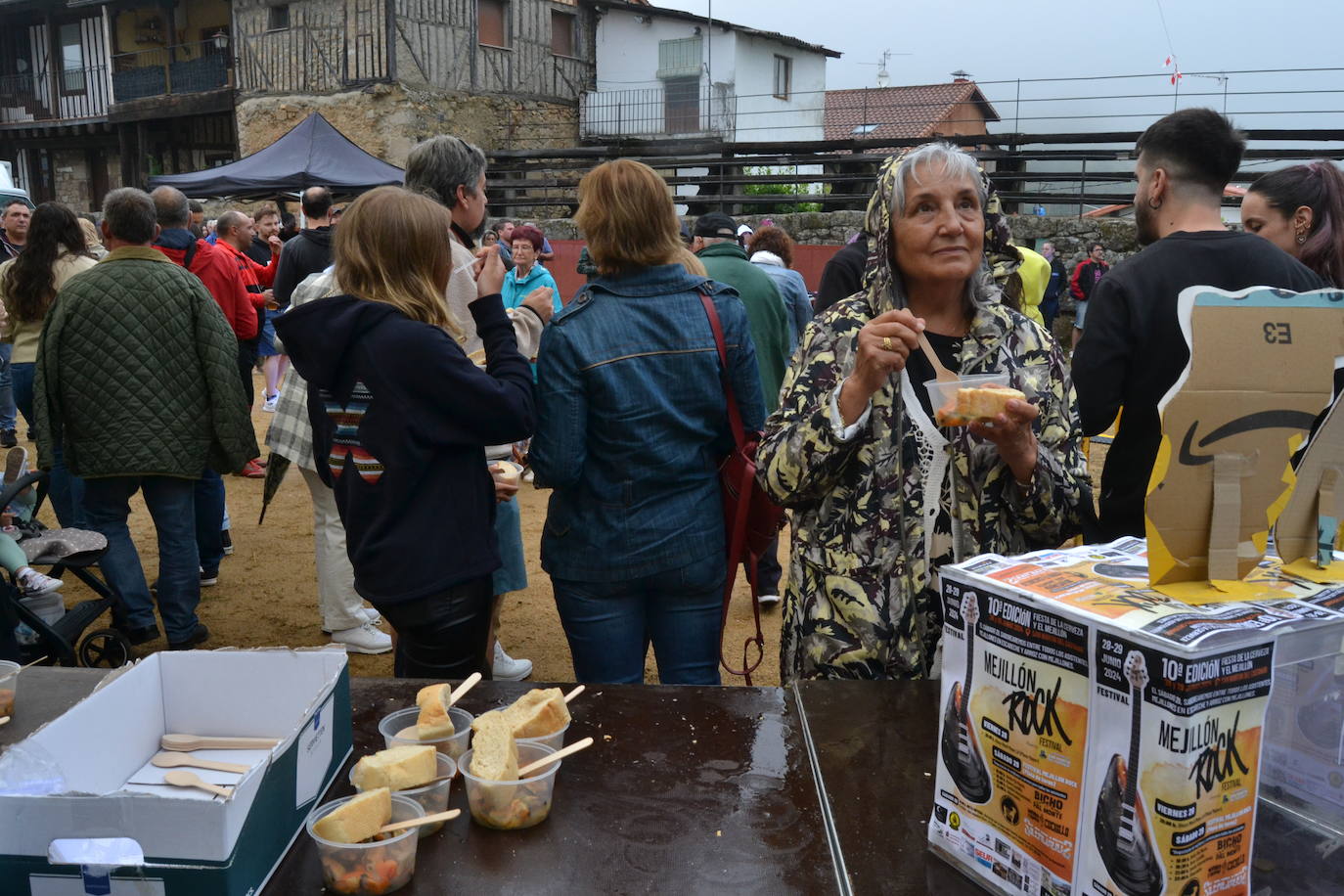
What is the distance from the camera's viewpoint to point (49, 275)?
211 inches

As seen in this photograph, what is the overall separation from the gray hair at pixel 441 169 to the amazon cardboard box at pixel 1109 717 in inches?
102

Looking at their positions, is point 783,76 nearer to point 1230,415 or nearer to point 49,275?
point 49,275

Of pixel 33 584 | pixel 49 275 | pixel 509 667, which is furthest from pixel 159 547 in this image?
pixel 49 275

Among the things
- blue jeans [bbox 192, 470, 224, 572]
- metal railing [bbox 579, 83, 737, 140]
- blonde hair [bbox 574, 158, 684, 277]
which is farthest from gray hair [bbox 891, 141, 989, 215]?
metal railing [bbox 579, 83, 737, 140]

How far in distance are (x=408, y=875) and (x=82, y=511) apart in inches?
159

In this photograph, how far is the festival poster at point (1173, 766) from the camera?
1.03 m

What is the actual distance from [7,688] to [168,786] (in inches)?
19.8

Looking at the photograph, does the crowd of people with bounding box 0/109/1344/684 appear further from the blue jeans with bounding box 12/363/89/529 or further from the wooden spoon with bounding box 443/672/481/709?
the blue jeans with bounding box 12/363/89/529

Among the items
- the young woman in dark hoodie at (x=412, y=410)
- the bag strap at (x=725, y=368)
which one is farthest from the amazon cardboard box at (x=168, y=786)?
the bag strap at (x=725, y=368)

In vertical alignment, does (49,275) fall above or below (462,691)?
above

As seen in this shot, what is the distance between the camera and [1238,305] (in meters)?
1.20

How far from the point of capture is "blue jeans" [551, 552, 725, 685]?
8.70ft

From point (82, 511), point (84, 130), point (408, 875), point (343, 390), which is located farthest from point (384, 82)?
point (408, 875)

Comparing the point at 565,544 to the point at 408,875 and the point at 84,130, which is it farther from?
the point at 84,130
